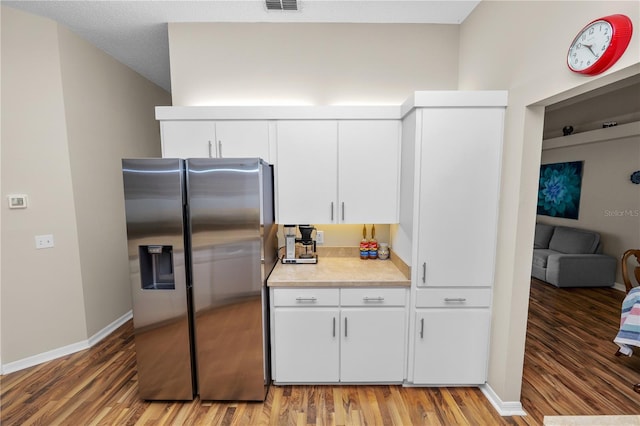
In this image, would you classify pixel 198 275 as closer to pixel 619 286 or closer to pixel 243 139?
pixel 243 139

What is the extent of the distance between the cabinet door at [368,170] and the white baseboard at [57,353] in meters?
2.78

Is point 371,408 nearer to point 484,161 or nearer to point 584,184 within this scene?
point 484,161

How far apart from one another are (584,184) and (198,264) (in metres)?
6.18

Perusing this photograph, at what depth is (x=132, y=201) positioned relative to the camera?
1.85 m

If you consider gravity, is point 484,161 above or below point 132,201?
above

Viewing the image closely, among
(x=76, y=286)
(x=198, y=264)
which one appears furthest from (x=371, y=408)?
(x=76, y=286)

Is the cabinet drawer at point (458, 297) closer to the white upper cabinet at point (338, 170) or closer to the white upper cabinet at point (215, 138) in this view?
the white upper cabinet at point (338, 170)

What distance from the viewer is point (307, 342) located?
2.09 m

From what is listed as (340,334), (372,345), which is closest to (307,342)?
(340,334)

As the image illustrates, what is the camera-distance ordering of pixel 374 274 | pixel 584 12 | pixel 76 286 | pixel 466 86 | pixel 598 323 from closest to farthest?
1. pixel 584 12
2. pixel 374 274
3. pixel 466 86
4. pixel 76 286
5. pixel 598 323

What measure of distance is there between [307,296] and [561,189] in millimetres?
5673

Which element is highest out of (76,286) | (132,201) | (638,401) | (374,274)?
(132,201)

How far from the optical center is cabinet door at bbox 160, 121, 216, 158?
7.50ft

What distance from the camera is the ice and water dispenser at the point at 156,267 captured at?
74.8 inches
